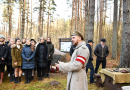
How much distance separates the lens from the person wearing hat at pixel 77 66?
6.73ft

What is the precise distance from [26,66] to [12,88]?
1.09m

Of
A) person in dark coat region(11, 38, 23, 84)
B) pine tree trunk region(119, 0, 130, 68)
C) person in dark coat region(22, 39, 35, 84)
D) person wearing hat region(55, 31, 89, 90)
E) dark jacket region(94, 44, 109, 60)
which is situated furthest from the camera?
dark jacket region(94, 44, 109, 60)

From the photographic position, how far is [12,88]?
4.62 m

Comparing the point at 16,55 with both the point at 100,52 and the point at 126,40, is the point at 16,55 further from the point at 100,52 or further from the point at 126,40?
the point at 126,40

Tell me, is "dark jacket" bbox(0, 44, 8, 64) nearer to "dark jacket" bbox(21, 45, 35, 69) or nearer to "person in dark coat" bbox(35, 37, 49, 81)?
"dark jacket" bbox(21, 45, 35, 69)

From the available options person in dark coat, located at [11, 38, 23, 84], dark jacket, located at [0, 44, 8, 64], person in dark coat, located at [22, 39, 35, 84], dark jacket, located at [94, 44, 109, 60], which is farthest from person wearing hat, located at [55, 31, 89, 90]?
dark jacket, located at [0, 44, 8, 64]

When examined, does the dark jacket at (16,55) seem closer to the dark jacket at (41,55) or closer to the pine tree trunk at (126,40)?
the dark jacket at (41,55)

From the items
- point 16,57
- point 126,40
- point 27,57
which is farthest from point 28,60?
point 126,40

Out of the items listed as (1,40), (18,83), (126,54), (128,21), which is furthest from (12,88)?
(128,21)

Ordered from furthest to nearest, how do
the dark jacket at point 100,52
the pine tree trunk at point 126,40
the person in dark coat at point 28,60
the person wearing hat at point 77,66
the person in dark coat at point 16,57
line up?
the dark jacket at point 100,52 → the pine tree trunk at point 126,40 → the person in dark coat at point 28,60 → the person in dark coat at point 16,57 → the person wearing hat at point 77,66

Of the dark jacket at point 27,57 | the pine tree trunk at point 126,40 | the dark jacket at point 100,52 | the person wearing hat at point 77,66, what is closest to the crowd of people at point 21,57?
the dark jacket at point 27,57

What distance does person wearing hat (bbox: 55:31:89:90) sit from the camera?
80.8 inches

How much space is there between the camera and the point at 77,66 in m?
2.03

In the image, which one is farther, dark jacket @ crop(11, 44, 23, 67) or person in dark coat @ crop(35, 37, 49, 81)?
person in dark coat @ crop(35, 37, 49, 81)
